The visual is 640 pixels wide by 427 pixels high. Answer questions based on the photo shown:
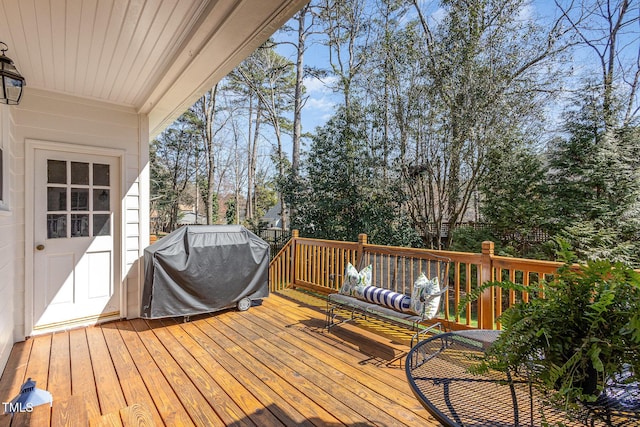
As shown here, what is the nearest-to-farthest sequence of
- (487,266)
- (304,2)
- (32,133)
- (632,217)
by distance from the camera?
(304,2)
(487,266)
(32,133)
(632,217)

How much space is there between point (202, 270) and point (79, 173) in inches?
68.7

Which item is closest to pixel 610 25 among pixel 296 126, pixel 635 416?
pixel 296 126

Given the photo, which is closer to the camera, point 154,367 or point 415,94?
point 154,367

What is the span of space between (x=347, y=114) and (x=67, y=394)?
7.37 metres

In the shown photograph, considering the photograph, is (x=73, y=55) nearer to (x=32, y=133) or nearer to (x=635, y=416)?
(x=32, y=133)

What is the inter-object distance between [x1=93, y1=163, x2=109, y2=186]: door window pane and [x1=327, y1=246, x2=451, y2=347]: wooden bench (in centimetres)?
300

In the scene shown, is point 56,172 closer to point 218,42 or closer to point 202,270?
point 202,270

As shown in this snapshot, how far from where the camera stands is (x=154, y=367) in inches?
100

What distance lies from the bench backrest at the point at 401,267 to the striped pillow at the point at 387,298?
0.22 m

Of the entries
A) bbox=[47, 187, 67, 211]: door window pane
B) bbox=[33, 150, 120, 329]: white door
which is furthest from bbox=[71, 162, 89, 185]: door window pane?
bbox=[47, 187, 67, 211]: door window pane

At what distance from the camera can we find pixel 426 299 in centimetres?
277

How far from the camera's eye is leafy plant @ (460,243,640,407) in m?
0.80

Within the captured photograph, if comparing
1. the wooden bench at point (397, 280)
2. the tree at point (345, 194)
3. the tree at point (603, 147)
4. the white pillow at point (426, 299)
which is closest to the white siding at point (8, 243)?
the wooden bench at point (397, 280)

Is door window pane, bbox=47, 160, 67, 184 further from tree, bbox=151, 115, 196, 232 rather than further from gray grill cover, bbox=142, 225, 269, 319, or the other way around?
tree, bbox=151, 115, 196, 232
